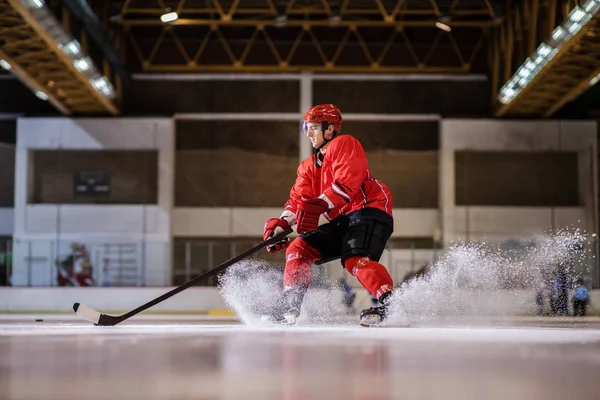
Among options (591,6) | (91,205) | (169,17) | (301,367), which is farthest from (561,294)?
(301,367)

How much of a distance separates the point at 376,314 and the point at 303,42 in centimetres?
1705

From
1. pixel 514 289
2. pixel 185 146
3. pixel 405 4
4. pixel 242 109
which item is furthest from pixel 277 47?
pixel 514 289

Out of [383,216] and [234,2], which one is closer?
[383,216]

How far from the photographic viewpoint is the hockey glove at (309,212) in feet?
21.4

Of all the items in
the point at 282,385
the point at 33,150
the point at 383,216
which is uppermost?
the point at 33,150

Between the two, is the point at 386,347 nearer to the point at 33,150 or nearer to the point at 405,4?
the point at 405,4

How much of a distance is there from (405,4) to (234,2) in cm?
327

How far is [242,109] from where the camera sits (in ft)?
74.8

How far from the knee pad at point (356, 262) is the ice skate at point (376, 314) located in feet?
0.90

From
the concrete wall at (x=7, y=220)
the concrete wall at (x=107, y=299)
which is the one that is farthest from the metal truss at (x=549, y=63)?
the concrete wall at (x=7, y=220)

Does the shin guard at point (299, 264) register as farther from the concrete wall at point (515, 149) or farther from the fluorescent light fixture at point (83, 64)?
the concrete wall at point (515, 149)

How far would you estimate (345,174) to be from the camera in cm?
650

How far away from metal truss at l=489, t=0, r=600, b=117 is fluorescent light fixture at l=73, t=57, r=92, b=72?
7.76 meters

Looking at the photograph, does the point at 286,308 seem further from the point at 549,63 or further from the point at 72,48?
the point at 549,63
